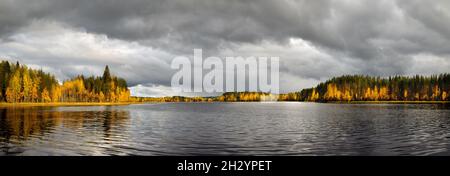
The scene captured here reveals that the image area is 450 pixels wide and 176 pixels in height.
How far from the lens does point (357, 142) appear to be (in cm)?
3556

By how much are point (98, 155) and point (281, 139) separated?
19.6 meters

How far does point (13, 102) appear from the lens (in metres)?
168

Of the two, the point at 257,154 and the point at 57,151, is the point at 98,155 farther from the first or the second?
the point at 257,154
